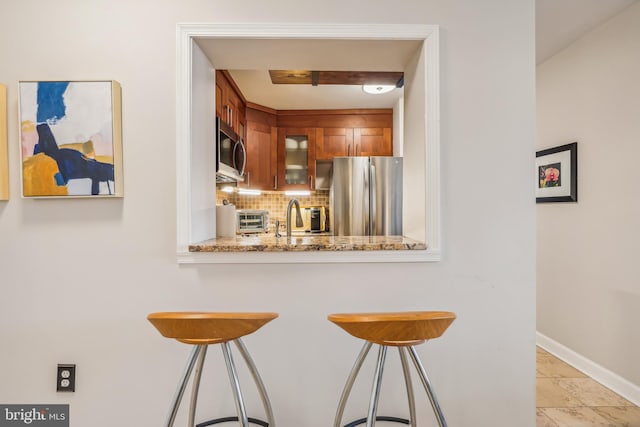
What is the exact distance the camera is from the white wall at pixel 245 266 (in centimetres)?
159

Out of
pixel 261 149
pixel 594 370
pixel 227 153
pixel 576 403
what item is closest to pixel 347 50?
pixel 227 153

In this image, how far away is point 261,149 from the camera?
13.1ft

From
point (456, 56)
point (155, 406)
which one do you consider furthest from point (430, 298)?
point (155, 406)

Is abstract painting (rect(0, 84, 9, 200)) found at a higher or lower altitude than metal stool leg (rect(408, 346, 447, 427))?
higher

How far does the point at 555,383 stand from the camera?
242 cm

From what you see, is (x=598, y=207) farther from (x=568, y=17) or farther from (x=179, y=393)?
(x=179, y=393)

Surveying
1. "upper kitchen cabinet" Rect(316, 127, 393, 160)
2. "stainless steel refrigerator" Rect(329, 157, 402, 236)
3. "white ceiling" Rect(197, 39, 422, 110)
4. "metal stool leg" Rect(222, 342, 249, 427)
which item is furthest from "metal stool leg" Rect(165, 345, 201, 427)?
"upper kitchen cabinet" Rect(316, 127, 393, 160)

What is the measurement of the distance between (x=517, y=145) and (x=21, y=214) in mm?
2369

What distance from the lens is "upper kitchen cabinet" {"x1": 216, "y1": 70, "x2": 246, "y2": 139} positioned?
262 cm

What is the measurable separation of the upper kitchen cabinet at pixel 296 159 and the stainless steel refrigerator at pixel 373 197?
1441mm

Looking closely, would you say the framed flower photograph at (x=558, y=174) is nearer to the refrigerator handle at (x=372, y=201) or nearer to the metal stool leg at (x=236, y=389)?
the refrigerator handle at (x=372, y=201)

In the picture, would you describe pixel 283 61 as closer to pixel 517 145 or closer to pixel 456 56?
pixel 456 56

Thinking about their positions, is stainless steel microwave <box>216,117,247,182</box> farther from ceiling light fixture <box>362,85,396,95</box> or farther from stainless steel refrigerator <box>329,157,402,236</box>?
ceiling light fixture <box>362,85,396,95</box>

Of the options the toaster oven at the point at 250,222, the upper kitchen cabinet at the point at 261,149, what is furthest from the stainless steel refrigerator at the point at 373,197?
the upper kitchen cabinet at the point at 261,149
